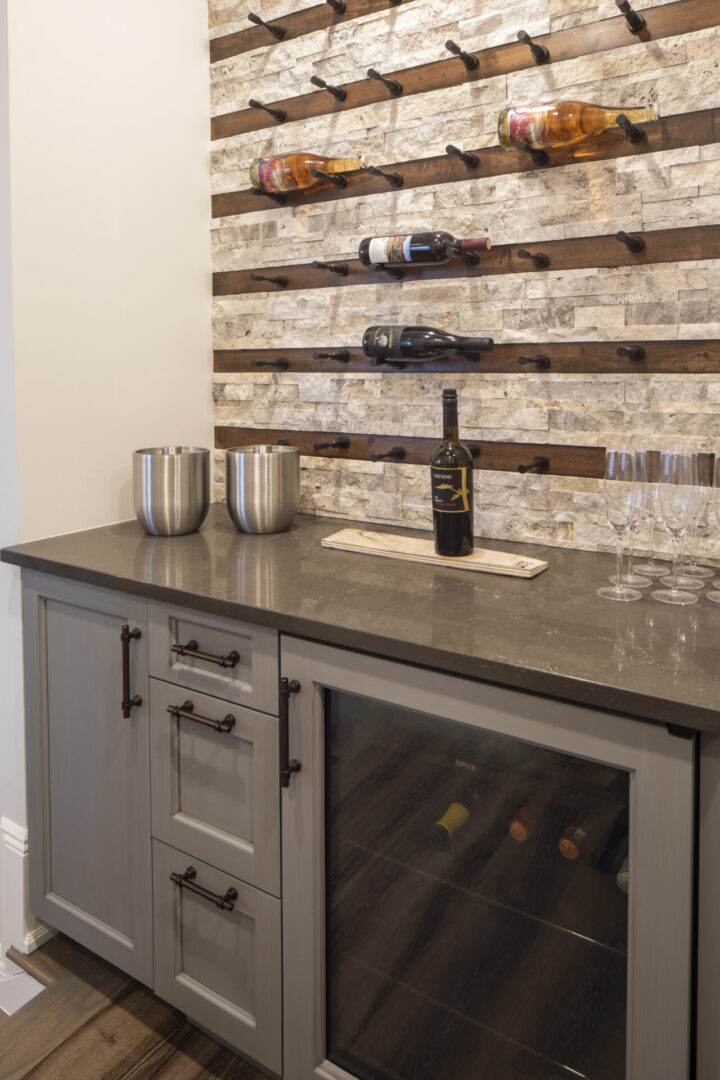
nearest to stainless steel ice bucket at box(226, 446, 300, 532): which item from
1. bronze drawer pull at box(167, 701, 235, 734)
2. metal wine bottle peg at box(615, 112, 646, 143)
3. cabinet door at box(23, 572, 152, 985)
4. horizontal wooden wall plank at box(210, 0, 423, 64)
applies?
cabinet door at box(23, 572, 152, 985)

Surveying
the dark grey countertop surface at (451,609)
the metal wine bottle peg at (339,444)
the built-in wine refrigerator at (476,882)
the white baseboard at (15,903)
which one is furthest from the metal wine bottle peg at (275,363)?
the white baseboard at (15,903)

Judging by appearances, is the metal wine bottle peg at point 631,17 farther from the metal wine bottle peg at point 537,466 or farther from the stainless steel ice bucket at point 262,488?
the stainless steel ice bucket at point 262,488

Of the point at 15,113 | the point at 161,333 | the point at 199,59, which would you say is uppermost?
the point at 199,59

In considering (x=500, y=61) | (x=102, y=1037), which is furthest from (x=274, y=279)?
(x=102, y=1037)

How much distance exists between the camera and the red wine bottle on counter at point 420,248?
69.4 inches

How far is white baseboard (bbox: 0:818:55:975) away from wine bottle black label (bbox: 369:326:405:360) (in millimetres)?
1484

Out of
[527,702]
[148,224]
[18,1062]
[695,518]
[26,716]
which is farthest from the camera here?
[148,224]

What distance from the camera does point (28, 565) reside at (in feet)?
5.82

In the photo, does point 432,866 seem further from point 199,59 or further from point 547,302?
point 199,59

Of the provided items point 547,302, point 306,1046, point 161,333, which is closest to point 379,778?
point 306,1046

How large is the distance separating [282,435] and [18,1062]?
1.58m

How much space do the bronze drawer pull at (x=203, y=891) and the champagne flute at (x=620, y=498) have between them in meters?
0.90

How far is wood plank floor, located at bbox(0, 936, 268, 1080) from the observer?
5.14 feet

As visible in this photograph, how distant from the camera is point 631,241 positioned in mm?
1577
